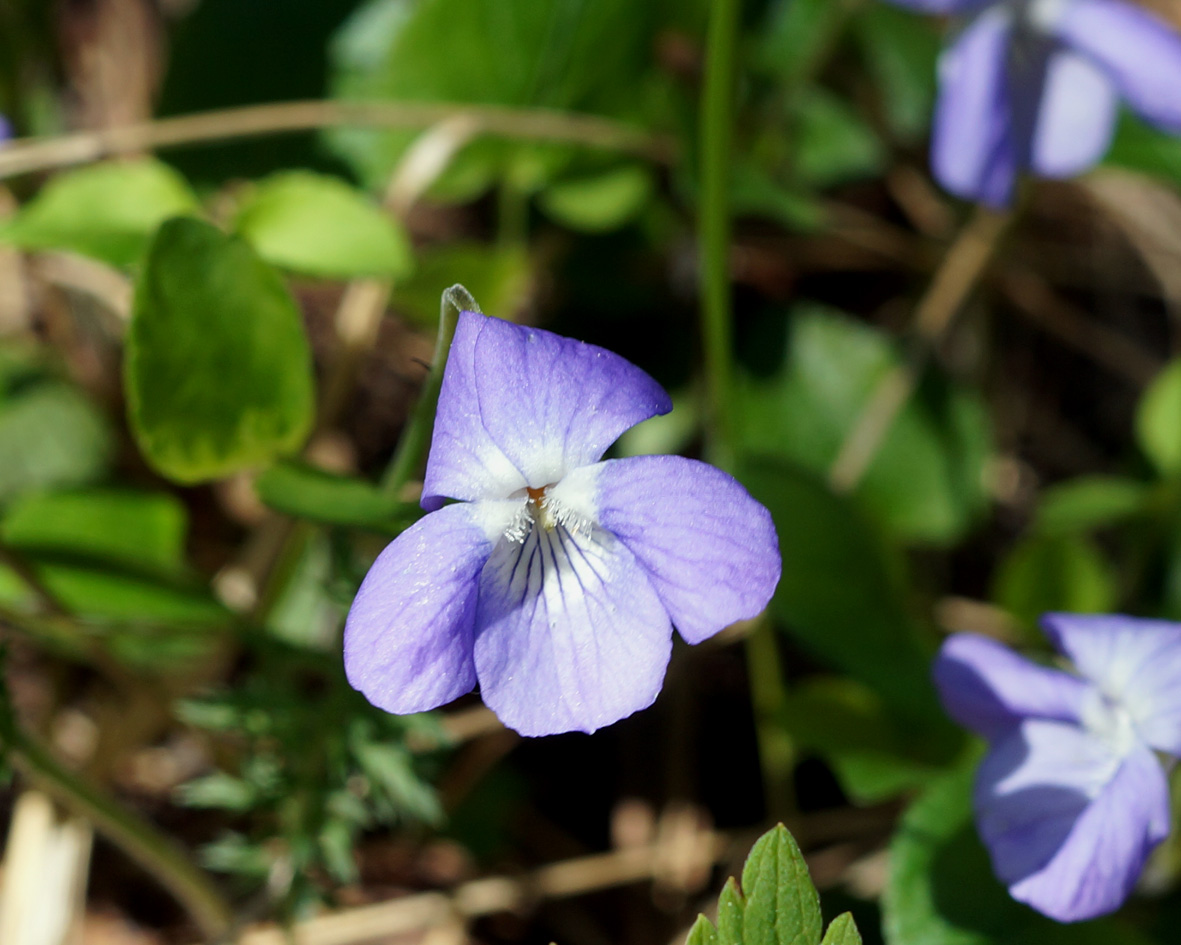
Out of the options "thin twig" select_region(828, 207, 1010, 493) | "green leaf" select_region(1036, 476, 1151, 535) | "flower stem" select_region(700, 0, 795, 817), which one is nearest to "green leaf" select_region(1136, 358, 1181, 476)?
"green leaf" select_region(1036, 476, 1151, 535)

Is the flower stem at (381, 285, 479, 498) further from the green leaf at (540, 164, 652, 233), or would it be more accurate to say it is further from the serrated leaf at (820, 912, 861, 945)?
the green leaf at (540, 164, 652, 233)

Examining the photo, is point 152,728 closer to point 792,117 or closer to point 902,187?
point 792,117

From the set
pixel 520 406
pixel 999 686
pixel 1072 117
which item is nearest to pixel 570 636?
pixel 520 406

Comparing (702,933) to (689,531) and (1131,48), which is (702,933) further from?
(1131,48)

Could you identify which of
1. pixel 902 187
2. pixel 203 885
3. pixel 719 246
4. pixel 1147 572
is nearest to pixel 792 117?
pixel 902 187

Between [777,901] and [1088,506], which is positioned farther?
[1088,506]

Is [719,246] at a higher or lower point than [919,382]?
higher

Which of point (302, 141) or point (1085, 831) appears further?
point (302, 141)
